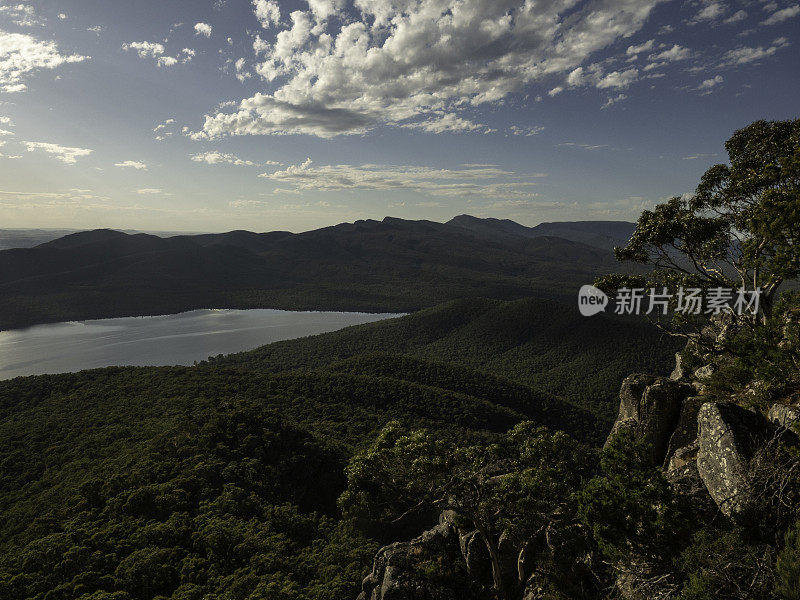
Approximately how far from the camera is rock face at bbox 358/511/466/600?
19078 millimetres

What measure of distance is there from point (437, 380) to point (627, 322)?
357 feet

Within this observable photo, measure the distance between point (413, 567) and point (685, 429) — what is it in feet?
48.4

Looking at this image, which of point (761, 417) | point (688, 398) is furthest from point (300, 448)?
point (761, 417)

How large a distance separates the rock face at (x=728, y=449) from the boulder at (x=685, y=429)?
4039 mm

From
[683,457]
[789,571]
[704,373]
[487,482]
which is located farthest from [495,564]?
[704,373]

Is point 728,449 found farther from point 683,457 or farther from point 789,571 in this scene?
point 683,457

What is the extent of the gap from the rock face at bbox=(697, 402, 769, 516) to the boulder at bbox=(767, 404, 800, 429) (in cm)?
45

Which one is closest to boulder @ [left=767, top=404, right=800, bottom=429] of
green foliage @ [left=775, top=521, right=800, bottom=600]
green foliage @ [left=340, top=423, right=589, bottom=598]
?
green foliage @ [left=775, top=521, right=800, bottom=600]

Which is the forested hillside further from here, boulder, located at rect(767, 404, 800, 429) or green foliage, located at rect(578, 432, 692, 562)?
boulder, located at rect(767, 404, 800, 429)

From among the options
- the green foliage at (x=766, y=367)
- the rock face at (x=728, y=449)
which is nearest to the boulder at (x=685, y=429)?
the green foliage at (x=766, y=367)

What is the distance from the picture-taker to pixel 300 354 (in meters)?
180

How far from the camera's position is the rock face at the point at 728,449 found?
1234 centimetres

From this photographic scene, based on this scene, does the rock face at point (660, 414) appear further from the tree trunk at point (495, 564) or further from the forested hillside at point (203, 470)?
the forested hillside at point (203, 470)

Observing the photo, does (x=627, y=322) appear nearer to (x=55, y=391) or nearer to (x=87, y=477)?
(x=87, y=477)
